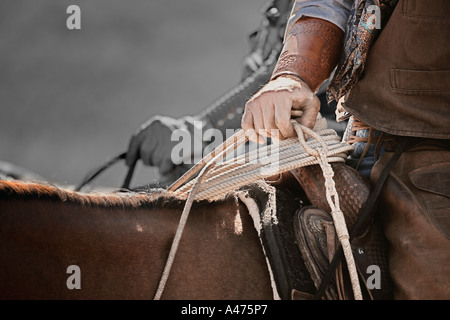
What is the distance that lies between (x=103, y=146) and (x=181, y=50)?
5.74ft

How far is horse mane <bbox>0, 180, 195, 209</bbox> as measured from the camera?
1.04 m

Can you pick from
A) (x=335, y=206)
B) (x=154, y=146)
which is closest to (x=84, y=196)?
(x=335, y=206)

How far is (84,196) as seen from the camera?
1.11 meters

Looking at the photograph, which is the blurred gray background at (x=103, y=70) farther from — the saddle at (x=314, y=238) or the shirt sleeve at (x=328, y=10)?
the saddle at (x=314, y=238)

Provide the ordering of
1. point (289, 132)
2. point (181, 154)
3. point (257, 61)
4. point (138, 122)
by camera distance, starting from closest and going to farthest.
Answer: point (289, 132), point (181, 154), point (257, 61), point (138, 122)

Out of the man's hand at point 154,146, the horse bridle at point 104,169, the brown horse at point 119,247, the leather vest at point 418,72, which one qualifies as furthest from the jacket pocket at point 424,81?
the man's hand at point 154,146

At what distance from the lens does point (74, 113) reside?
24.3 ft

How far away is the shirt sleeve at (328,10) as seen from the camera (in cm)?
144

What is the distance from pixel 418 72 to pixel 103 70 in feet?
22.0

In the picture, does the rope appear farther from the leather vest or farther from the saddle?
the leather vest

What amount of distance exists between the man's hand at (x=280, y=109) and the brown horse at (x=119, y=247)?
20 centimetres

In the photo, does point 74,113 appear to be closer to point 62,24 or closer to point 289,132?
point 62,24

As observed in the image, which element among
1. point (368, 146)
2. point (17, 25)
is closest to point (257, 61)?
point (368, 146)

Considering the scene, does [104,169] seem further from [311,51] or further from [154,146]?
[311,51]
